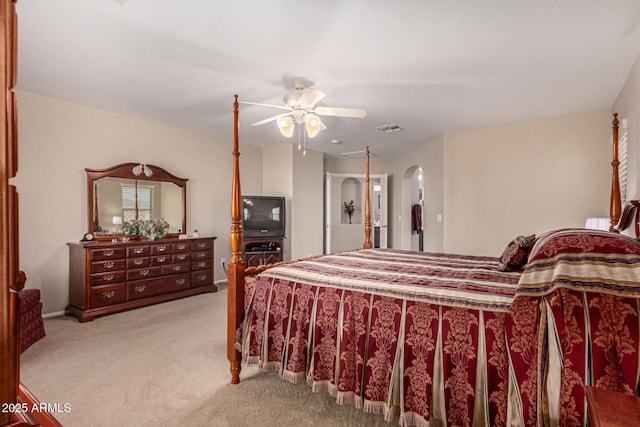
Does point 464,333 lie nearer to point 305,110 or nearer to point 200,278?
point 305,110

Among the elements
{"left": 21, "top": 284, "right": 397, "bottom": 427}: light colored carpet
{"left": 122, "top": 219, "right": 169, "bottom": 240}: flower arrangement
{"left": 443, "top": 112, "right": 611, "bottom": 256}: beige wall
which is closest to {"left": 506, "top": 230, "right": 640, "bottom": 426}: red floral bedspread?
{"left": 21, "top": 284, "right": 397, "bottom": 427}: light colored carpet

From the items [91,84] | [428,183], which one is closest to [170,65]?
[91,84]

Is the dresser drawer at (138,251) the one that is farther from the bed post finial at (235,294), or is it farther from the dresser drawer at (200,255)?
the bed post finial at (235,294)

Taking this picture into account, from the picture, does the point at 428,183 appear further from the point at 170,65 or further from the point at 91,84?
the point at 91,84

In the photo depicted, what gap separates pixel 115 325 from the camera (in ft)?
11.1

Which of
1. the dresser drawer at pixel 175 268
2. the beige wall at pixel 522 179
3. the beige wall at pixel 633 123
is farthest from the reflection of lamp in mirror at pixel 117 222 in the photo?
the beige wall at pixel 633 123

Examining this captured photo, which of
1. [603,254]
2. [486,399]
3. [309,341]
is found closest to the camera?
[603,254]

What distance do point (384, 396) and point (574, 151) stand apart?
4231 mm

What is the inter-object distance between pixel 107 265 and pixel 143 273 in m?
0.42

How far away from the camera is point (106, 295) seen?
367 centimetres

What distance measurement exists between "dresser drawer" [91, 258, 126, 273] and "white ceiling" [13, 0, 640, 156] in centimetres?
185

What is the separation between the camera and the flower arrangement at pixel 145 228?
4.18 metres

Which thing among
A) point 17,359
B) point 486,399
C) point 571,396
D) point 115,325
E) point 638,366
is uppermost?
point 17,359

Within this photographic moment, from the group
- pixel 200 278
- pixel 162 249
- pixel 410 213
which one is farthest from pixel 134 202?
pixel 410 213
